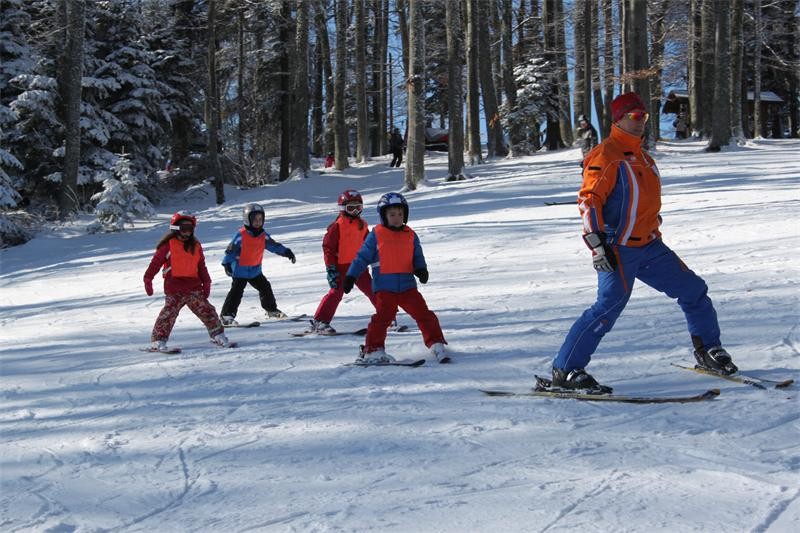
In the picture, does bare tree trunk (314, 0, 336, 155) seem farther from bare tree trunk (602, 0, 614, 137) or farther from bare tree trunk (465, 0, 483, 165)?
bare tree trunk (602, 0, 614, 137)

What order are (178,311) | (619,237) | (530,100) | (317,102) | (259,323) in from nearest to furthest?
(619,237), (178,311), (259,323), (530,100), (317,102)

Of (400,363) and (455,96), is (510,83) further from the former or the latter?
(400,363)

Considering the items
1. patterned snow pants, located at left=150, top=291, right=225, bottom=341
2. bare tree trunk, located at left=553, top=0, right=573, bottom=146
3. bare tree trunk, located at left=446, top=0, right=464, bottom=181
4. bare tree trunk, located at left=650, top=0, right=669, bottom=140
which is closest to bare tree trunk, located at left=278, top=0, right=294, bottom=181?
bare tree trunk, located at left=553, top=0, right=573, bottom=146

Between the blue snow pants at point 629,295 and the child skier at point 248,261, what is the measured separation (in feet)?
15.0

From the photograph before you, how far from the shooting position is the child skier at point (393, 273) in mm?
6512

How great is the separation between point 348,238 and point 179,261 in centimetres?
177

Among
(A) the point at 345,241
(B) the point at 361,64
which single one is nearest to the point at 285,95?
(B) the point at 361,64

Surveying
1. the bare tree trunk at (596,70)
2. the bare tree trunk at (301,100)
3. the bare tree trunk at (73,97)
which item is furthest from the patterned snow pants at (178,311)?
the bare tree trunk at (596,70)

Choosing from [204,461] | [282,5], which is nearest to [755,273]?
[204,461]

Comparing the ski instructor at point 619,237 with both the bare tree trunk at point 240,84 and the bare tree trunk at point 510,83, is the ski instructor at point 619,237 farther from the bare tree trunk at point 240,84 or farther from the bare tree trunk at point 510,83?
the bare tree trunk at point 240,84

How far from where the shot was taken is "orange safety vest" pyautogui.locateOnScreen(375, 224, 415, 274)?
21.6 feet

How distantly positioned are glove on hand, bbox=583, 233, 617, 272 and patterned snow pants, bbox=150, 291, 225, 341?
417 centimetres

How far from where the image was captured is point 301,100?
1089 inches

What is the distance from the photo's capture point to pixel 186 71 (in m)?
35.0
